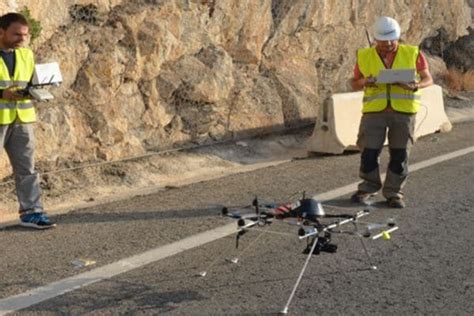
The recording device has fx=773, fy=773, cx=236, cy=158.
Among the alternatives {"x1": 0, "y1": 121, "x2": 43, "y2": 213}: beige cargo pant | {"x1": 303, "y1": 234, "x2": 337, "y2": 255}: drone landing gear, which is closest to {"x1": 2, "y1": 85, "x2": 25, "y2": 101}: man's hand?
{"x1": 0, "y1": 121, "x2": 43, "y2": 213}: beige cargo pant

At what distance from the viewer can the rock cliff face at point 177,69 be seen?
937 cm

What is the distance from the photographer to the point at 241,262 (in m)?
5.74

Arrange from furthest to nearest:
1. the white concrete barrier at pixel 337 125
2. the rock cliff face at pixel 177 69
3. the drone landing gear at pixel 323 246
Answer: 1. the white concrete barrier at pixel 337 125
2. the rock cliff face at pixel 177 69
3. the drone landing gear at pixel 323 246

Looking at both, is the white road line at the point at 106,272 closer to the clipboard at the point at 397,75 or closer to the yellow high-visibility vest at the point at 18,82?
the yellow high-visibility vest at the point at 18,82

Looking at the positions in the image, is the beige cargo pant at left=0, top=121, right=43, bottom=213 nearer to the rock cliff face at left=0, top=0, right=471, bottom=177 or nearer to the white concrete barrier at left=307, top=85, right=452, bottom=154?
the rock cliff face at left=0, top=0, right=471, bottom=177

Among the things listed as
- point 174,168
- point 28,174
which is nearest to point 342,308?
point 28,174

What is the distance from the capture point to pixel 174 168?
9648mm

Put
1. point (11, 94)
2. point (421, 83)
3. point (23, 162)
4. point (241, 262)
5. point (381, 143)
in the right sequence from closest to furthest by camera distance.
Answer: point (241, 262), point (11, 94), point (23, 162), point (421, 83), point (381, 143)

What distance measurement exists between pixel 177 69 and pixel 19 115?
4.49m

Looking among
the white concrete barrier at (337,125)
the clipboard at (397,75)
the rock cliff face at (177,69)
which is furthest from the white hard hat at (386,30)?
the rock cliff face at (177,69)

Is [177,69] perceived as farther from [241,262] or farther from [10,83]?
[241,262]

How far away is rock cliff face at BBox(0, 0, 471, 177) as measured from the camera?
9367 millimetres

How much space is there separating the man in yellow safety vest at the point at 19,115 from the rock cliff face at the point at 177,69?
4.64 feet

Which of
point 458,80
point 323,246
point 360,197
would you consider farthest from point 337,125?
point 458,80
